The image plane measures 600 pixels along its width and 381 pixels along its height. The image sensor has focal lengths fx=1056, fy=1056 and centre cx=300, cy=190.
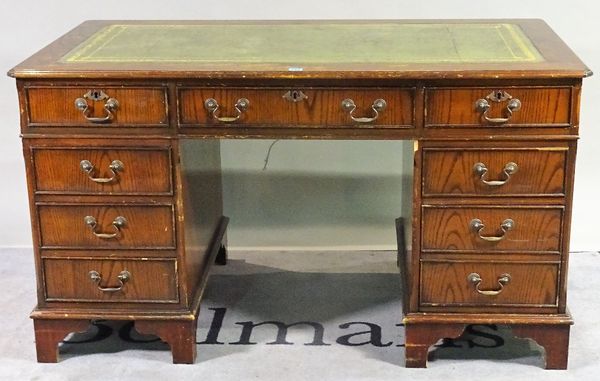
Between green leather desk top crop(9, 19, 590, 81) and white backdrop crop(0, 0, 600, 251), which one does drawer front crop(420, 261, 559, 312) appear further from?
white backdrop crop(0, 0, 600, 251)

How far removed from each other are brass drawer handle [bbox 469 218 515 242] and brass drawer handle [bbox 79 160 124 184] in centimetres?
91

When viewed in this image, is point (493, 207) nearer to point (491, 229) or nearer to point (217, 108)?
point (491, 229)

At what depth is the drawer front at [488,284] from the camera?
271 centimetres

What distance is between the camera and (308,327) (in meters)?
3.03

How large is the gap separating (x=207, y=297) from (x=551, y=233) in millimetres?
1104

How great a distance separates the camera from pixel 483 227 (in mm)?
2684

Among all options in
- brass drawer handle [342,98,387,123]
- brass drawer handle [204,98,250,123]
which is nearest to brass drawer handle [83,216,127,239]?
brass drawer handle [204,98,250,123]

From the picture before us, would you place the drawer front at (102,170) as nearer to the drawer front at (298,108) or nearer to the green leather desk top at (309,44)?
the drawer front at (298,108)

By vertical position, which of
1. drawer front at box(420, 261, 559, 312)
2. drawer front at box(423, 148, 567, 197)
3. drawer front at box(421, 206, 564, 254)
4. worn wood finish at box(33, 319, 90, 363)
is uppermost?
drawer front at box(423, 148, 567, 197)

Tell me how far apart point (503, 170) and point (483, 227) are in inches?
6.3

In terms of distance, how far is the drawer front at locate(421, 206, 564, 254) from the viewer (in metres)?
2.67

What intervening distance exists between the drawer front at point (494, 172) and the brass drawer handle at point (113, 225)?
30.8 inches

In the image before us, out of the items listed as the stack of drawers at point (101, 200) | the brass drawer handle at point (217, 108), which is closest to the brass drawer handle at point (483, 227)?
the brass drawer handle at point (217, 108)

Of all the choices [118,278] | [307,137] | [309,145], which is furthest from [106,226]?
[309,145]
